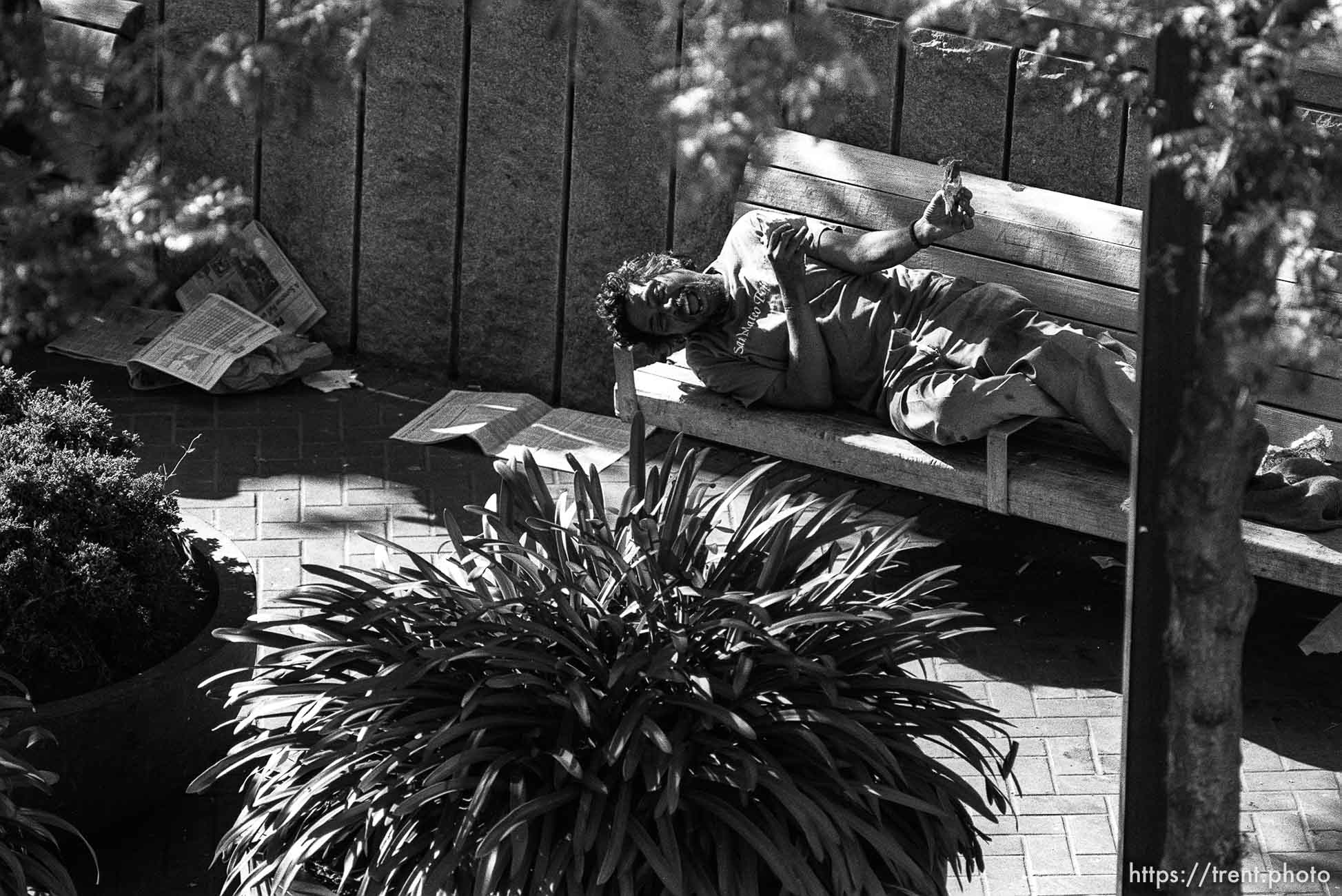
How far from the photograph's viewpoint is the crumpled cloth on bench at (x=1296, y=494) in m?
4.78

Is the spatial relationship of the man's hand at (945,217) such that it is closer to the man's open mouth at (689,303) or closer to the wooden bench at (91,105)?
the man's open mouth at (689,303)

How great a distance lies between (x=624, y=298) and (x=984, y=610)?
1.58 metres

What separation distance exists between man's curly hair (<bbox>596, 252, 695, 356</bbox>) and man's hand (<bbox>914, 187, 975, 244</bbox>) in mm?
881

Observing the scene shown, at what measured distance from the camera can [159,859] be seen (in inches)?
166

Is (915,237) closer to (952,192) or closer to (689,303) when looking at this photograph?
(952,192)

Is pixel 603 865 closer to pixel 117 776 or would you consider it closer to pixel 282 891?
pixel 282 891

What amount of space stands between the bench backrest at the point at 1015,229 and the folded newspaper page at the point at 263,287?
2.11 m

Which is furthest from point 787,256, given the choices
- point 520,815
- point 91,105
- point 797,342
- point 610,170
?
point 91,105

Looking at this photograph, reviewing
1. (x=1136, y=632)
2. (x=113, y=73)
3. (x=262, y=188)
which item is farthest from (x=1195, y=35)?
(x=262, y=188)

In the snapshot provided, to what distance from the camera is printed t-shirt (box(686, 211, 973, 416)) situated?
5551 millimetres

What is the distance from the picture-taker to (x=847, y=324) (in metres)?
5.63

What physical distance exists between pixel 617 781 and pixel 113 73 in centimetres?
192

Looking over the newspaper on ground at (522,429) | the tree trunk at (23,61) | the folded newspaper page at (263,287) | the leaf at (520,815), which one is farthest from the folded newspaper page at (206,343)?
the tree trunk at (23,61)

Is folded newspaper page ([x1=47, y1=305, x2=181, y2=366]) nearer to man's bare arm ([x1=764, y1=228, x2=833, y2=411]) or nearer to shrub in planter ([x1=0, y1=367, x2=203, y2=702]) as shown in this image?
shrub in planter ([x1=0, y1=367, x2=203, y2=702])
